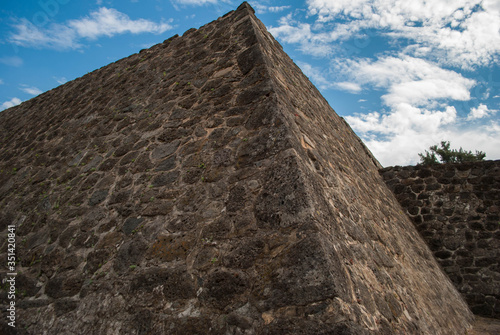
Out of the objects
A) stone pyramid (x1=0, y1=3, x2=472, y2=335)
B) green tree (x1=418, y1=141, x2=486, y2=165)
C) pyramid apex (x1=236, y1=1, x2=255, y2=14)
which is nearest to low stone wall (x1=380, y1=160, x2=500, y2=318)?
stone pyramid (x1=0, y1=3, x2=472, y2=335)

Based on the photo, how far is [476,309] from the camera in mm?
5656

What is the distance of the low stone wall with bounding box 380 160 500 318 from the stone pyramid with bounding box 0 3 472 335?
134cm

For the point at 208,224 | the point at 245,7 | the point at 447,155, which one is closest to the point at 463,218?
the point at 245,7

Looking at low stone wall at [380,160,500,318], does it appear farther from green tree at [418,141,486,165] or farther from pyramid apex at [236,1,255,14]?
green tree at [418,141,486,165]

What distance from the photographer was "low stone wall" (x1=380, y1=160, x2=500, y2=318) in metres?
5.78

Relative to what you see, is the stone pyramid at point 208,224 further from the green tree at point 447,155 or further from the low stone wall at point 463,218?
the green tree at point 447,155

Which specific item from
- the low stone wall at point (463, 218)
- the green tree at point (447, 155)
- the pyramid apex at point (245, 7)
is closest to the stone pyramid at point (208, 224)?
the pyramid apex at point (245, 7)

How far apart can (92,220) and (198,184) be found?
1.32m

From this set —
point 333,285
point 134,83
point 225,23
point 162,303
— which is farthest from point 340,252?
point 134,83

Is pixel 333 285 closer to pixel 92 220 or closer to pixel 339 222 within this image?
pixel 339 222

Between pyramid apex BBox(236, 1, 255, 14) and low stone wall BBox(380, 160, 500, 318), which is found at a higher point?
pyramid apex BBox(236, 1, 255, 14)

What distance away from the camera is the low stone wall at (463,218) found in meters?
5.78

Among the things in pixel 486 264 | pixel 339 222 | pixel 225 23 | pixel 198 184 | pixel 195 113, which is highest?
pixel 225 23

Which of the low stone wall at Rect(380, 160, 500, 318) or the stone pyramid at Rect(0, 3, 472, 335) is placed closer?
the stone pyramid at Rect(0, 3, 472, 335)
